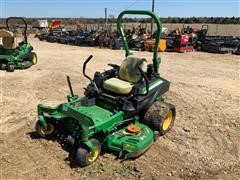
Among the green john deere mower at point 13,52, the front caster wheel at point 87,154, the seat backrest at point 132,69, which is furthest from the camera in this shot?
the green john deere mower at point 13,52

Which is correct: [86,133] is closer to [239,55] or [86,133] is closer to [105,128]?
[105,128]

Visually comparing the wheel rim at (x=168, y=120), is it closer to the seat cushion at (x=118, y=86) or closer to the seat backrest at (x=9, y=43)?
the seat cushion at (x=118, y=86)

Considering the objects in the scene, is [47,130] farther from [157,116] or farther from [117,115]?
[157,116]

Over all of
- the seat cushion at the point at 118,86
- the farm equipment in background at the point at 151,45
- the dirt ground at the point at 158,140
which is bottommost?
the dirt ground at the point at 158,140

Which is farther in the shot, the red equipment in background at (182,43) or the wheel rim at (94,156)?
the red equipment in background at (182,43)

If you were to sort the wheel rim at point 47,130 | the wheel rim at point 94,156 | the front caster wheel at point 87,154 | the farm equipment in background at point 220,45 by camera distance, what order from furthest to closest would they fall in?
the farm equipment in background at point 220,45
the wheel rim at point 47,130
the wheel rim at point 94,156
the front caster wheel at point 87,154

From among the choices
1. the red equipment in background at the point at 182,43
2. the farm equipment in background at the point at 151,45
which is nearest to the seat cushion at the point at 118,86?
the farm equipment in background at the point at 151,45

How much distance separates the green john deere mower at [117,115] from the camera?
494 cm

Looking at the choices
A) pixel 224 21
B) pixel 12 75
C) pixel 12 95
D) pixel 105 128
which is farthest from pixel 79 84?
pixel 224 21

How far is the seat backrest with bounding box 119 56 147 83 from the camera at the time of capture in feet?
19.4

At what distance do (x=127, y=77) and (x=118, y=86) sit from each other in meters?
0.46

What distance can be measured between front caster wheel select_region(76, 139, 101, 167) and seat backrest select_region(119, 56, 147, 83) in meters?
1.53

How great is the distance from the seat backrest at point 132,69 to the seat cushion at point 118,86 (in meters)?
0.16

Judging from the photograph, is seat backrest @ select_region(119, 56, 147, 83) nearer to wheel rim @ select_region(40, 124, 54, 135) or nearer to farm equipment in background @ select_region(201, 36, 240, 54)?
wheel rim @ select_region(40, 124, 54, 135)
